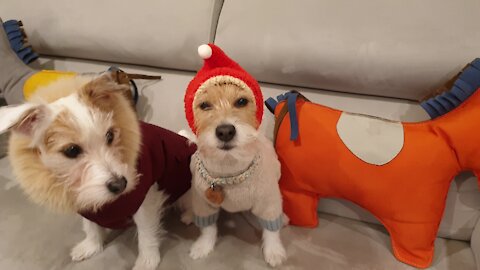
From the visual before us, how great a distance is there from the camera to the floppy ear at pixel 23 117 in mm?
694

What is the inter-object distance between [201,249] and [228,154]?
38 centimetres

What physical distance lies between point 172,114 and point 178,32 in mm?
302

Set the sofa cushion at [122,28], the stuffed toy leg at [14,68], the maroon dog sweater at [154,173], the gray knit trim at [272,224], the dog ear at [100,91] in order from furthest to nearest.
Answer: the stuffed toy leg at [14,68] < the sofa cushion at [122,28] < the gray knit trim at [272,224] < the maroon dog sweater at [154,173] < the dog ear at [100,91]

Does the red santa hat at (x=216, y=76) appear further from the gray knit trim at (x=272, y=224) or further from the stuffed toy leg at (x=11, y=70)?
the stuffed toy leg at (x=11, y=70)

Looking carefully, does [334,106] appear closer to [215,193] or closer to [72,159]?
[215,193]

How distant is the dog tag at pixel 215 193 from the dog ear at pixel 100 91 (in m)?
0.35

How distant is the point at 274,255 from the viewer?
1.07 metres

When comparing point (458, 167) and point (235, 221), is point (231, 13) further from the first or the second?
point (458, 167)

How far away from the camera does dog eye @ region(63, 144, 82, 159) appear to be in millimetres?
760

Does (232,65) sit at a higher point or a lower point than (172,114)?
higher

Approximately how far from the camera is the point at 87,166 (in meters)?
0.78

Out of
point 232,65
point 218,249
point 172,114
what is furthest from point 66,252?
point 232,65

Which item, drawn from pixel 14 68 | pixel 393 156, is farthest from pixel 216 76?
pixel 14 68

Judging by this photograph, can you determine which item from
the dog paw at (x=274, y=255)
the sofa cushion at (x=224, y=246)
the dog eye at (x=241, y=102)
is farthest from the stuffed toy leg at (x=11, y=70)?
the dog paw at (x=274, y=255)
